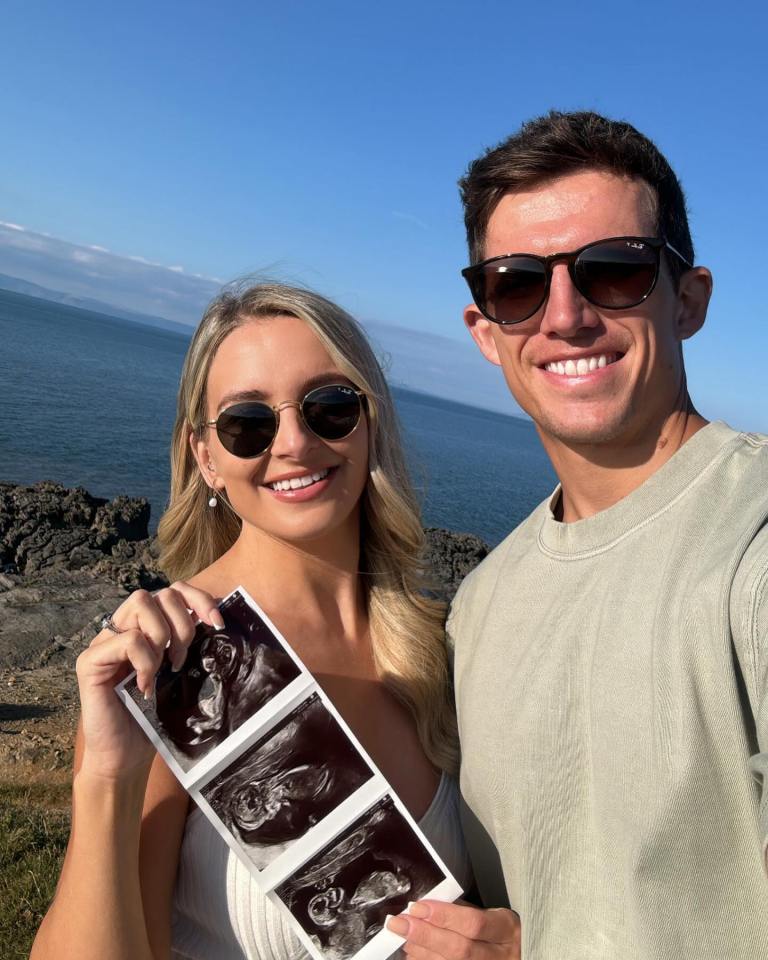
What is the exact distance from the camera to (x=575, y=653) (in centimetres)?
250

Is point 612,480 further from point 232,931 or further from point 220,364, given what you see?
point 232,931

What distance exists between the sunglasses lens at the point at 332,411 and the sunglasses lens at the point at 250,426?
156mm

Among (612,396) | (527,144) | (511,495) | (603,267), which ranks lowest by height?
(511,495)

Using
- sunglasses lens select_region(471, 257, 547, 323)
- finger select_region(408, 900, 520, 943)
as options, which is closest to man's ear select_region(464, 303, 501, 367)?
sunglasses lens select_region(471, 257, 547, 323)

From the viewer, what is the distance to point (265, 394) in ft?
11.3

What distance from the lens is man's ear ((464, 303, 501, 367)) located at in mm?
3391

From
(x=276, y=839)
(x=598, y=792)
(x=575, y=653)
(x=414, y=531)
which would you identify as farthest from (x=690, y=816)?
(x=414, y=531)

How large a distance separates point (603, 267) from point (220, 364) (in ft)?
5.49

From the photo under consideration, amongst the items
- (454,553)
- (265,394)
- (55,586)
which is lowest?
(55,586)

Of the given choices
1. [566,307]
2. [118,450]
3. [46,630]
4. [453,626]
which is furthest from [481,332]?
[118,450]

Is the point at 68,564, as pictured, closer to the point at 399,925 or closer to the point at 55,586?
the point at 55,586

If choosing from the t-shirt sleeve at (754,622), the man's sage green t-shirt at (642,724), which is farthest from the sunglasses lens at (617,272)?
the t-shirt sleeve at (754,622)

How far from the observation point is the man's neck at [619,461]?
2707 millimetres

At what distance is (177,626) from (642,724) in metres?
1.33
